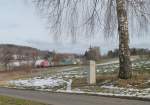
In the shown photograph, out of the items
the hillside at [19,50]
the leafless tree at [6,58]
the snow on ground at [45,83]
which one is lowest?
the snow on ground at [45,83]

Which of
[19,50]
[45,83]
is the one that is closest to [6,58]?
[19,50]

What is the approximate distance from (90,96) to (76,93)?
6.48 ft

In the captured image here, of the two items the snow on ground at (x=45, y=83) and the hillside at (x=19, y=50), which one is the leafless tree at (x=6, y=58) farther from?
the snow on ground at (x=45, y=83)

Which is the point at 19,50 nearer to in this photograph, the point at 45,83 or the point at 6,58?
the point at 6,58

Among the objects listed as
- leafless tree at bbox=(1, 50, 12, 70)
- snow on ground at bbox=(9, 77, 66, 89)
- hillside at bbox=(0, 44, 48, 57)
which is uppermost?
hillside at bbox=(0, 44, 48, 57)

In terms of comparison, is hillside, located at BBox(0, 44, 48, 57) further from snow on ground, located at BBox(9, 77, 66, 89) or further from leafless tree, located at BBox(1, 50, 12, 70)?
snow on ground, located at BBox(9, 77, 66, 89)

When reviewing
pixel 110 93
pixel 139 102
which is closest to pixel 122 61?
pixel 110 93

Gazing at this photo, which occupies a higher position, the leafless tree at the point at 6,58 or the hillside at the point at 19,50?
the hillside at the point at 19,50

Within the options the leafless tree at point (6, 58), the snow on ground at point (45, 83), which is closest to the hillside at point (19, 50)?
the leafless tree at point (6, 58)

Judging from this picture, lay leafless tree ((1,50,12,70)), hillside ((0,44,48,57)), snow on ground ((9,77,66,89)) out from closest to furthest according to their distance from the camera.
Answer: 1. snow on ground ((9,77,66,89))
2. leafless tree ((1,50,12,70))
3. hillside ((0,44,48,57))

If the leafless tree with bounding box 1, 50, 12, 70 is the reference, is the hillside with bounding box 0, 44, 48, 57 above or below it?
above

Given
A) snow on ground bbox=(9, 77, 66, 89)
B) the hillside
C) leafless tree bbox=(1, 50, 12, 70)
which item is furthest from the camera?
the hillside

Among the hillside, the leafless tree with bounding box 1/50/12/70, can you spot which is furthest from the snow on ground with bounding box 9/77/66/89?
the hillside

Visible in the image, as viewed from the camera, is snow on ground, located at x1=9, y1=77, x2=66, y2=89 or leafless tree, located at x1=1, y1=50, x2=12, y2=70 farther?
leafless tree, located at x1=1, y1=50, x2=12, y2=70
